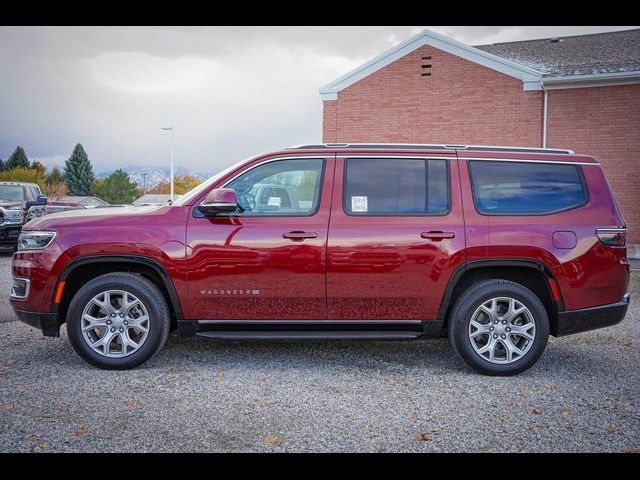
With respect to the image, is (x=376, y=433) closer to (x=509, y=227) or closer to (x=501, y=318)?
(x=501, y=318)

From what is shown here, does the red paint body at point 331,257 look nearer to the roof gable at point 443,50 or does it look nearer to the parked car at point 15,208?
the parked car at point 15,208

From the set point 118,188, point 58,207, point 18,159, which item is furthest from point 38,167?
point 58,207

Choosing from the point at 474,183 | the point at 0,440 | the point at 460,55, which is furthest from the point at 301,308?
the point at 460,55

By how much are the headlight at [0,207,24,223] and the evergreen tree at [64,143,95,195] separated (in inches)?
3553

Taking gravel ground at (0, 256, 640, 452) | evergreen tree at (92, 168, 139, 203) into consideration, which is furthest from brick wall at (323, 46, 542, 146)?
evergreen tree at (92, 168, 139, 203)

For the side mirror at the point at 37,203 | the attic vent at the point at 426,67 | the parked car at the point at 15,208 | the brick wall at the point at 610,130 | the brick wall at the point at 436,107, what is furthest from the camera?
the attic vent at the point at 426,67

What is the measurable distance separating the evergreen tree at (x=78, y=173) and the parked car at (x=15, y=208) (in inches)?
3497

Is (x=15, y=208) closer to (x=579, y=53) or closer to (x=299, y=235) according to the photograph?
(x=299, y=235)

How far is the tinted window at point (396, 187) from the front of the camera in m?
4.79

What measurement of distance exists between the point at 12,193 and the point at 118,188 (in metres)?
65.8

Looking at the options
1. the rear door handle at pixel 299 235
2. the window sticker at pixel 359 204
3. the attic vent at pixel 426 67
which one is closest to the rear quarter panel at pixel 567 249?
the window sticker at pixel 359 204

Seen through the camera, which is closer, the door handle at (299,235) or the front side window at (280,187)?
the door handle at (299,235)
